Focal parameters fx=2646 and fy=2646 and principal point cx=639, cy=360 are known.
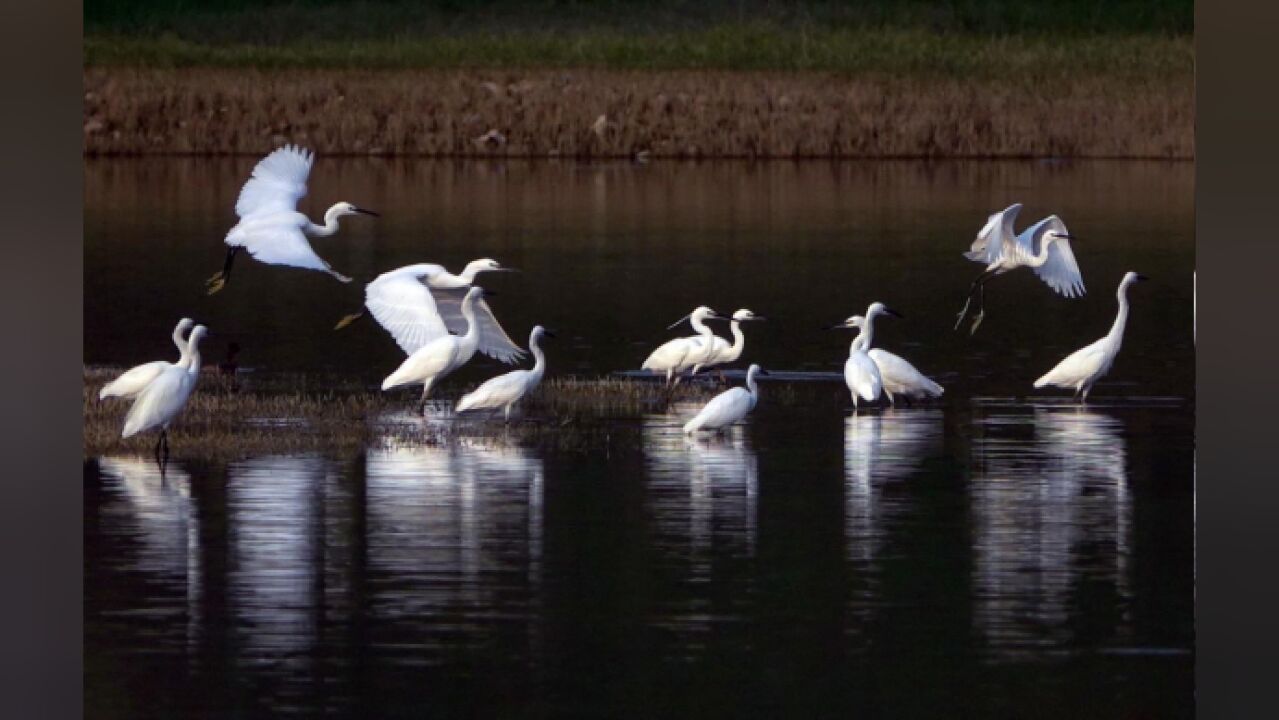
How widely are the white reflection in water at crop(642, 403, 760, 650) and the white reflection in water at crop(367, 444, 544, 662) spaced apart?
652 mm

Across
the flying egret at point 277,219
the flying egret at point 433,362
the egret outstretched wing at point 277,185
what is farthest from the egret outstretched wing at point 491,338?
the egret outstretched wing at point 277,185

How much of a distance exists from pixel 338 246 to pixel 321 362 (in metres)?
12.2

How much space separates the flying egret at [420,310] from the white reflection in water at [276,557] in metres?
2.40

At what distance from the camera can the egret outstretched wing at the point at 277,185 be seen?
747 inches

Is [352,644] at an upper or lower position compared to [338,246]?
lower

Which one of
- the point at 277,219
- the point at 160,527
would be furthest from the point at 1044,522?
the point at 277,219

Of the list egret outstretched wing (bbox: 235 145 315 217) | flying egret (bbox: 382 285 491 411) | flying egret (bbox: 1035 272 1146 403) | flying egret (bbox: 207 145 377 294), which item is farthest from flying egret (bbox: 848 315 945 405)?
egret outstretched wing (bbox: 235 145 315 217)

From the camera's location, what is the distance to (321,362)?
20.4 metres

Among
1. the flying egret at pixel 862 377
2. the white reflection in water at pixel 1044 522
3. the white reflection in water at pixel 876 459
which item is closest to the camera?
the white reflection in water at pixel 1044 522

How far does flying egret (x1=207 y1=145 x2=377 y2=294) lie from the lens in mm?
18000

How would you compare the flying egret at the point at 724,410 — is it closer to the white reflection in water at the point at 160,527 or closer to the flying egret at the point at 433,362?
the flying egret at the point at 433,362

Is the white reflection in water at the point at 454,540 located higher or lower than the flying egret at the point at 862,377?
lower

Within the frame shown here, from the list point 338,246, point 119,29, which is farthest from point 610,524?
point 119,29
